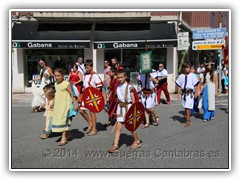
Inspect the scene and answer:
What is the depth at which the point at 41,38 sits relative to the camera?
15148 mm

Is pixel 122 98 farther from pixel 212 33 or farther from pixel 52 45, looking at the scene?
pixel 52 45

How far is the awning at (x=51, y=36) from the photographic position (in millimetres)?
14961

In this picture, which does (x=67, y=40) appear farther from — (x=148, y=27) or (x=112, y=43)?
(x=148, y=27)

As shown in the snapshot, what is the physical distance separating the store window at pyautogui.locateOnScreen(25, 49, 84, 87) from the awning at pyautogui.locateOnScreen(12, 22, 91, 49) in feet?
3.66

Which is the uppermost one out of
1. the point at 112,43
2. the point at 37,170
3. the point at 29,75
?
the point at 112,43

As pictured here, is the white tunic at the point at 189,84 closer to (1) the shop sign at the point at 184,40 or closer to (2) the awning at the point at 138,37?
(1) the shop sign at the point at 184,40

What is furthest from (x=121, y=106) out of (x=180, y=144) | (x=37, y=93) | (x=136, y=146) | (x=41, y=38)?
(x=41, y=38)

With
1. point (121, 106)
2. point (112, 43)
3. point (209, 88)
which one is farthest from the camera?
point (112, 43)

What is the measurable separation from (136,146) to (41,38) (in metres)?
11.0

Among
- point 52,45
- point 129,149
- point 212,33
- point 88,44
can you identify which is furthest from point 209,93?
point 52,45

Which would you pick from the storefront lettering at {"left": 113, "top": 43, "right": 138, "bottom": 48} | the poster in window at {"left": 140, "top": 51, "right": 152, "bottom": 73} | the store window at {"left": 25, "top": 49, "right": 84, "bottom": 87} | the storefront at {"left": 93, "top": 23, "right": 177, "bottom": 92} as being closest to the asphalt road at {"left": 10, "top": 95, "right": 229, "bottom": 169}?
the poster in window at {"left": 140, "top": 51, "right": 152, "bottom": 73}

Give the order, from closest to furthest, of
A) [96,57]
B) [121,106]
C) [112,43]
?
[121,106] < [112,43] < [96,57]

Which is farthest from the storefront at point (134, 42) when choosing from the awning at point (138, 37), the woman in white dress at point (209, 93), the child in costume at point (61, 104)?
the child in costume at point (61, 104)

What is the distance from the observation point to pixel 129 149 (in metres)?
5.64
